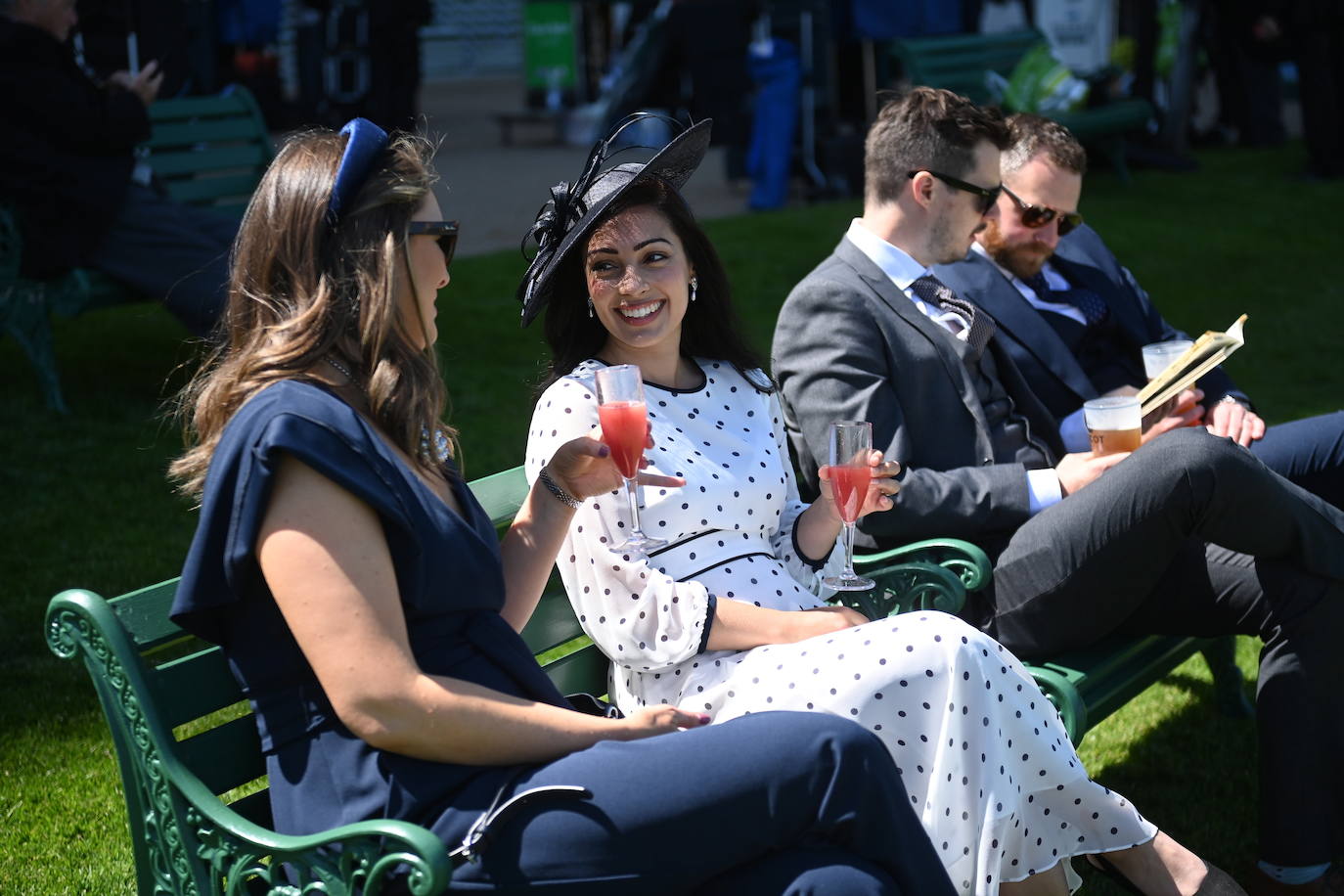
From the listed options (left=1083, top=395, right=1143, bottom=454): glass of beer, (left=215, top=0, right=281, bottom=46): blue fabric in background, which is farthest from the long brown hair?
(left=215, top=0, right=281, bottom=46): blue fabric in background

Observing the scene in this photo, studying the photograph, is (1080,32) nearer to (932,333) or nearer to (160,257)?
(160,257)

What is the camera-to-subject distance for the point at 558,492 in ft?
9.23

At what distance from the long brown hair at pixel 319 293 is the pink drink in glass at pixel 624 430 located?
1.58 ft

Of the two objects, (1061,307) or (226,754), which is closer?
(226,754)

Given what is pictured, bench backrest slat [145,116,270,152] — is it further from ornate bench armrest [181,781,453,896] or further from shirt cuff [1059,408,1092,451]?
ornate bench armrest [181,781,453,896]

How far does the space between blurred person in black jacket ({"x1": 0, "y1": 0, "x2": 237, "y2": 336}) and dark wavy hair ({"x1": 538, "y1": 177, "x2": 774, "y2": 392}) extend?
3.69 metres

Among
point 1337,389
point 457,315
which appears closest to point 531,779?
point 457,315

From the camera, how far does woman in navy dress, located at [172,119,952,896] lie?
216cm

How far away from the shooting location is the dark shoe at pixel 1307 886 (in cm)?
338

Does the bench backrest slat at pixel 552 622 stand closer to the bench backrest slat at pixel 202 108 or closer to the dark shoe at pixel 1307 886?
the dark shoe at pixel 1307 886

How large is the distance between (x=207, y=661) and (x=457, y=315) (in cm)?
634

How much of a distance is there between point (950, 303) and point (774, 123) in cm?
781

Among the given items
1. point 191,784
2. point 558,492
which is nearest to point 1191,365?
point 558,492

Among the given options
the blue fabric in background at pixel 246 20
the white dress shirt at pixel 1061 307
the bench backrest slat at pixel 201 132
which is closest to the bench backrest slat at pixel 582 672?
the white dress shirt at pixel 1061 307
